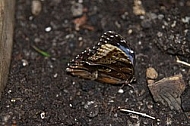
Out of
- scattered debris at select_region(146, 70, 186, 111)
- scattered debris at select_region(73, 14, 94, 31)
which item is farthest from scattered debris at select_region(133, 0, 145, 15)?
scattered debris at select_region(146, 70, 186, 111)

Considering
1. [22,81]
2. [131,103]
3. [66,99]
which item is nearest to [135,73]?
[131,103]

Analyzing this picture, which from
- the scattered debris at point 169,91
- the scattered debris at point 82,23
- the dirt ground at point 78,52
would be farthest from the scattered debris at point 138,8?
the scattered debris at point 169,91

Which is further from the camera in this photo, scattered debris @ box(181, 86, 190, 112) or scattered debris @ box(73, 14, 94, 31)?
scattered debris @ box(73, 14, 94, 31)

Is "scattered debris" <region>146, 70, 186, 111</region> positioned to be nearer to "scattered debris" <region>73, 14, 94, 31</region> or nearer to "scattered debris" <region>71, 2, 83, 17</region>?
"scattered debris" <region>73, 14, 94, 31</region>

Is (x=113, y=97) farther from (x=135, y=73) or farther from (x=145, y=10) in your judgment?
(x=145, y=10)

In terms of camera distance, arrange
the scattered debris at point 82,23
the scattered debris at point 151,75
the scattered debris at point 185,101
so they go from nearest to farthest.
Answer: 1. the scattered debris at point 185,101
2. the scattered debris at point 151,75
3. the scattered debris at point 82,23

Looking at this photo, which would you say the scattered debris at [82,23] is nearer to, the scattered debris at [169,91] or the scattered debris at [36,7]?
the scattered debris at [36,7]
